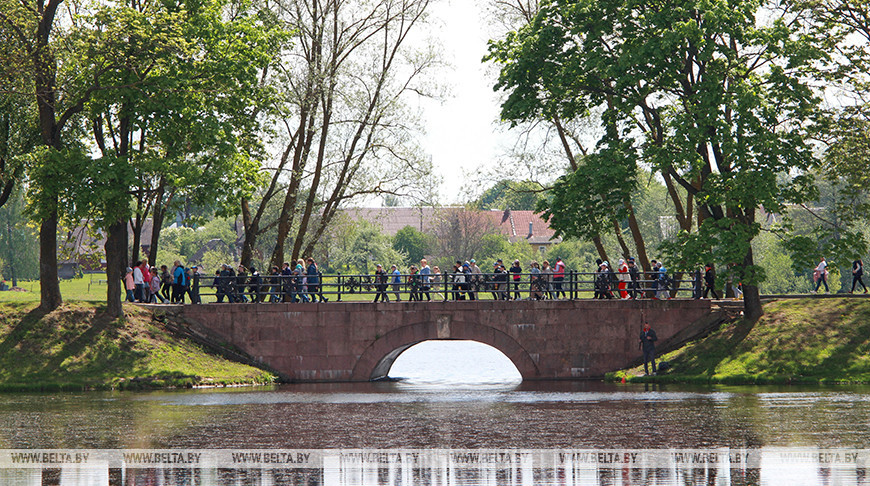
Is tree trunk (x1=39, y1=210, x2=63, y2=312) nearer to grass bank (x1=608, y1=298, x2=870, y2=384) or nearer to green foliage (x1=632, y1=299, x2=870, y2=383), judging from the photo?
grass bank (x1=608, y1=298, x2=870, y2=384)

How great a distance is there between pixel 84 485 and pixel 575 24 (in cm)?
2081

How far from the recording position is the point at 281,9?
1346 inches

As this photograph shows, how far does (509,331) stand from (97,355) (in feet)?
39.3

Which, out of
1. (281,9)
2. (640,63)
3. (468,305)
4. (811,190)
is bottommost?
(468,305)

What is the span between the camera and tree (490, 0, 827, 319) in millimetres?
26344

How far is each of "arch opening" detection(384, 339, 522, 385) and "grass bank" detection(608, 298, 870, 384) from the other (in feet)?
18.8

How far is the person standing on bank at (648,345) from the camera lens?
88.9ft

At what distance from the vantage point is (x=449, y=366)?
4050 centimetres

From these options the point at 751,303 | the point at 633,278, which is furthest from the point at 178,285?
the point at 751,303

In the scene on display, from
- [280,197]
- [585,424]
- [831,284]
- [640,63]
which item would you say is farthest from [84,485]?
[831,284]

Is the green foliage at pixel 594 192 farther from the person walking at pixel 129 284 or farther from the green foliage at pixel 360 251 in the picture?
the green foliage at pixel 360 251

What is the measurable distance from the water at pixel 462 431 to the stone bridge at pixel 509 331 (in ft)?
8.98

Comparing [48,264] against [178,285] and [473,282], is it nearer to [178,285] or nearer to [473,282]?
[178,285]

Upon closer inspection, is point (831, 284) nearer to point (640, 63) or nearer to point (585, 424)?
point (640, 63)
